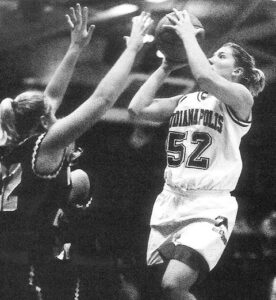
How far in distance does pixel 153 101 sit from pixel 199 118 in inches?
11.3

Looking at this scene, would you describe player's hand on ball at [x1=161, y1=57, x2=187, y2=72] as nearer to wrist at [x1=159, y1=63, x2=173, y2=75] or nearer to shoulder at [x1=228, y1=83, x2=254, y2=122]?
wrist at [x1=159, y1=63, x2=173, y2=75]

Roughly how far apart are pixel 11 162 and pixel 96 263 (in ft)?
2.23

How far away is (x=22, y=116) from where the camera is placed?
225 cm

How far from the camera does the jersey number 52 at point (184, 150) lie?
2613mm

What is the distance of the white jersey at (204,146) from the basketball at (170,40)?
0.71 ft

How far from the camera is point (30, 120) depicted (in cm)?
226

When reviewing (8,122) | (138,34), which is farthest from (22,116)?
(138,34)

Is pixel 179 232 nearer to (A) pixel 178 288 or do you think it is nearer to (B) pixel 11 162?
(A) pixel 178 288

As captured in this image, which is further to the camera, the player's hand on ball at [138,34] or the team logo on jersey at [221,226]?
the team logo on jersey at [221,226]

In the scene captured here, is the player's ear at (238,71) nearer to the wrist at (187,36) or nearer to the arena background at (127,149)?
the arena background at (127,149)

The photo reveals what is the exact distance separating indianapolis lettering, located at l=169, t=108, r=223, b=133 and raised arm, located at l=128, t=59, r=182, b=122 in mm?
120

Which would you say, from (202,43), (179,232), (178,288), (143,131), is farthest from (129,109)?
(178,288)

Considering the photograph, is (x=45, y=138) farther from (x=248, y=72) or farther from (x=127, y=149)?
(x=248, y=72)

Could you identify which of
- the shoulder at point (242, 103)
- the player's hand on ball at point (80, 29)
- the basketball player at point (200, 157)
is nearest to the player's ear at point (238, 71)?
the basketball player at point (200, 157)
